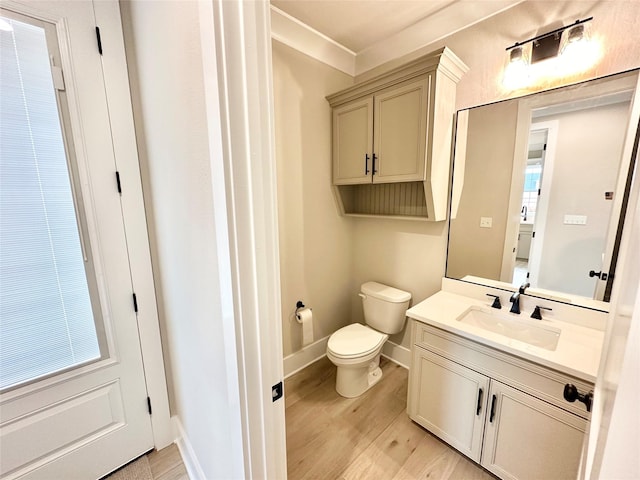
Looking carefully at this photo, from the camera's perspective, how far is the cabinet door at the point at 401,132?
163cm

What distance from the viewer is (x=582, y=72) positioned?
130 centimetres

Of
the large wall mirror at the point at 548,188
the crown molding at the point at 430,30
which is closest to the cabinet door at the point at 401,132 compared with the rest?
the large wall mirror at the point at 548,188

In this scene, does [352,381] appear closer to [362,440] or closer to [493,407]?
[362,440]

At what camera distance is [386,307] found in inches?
81.3

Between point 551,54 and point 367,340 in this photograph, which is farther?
point 367,340

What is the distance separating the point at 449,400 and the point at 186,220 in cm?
164

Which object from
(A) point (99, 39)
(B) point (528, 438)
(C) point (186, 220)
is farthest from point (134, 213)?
(B) point (528, 438)

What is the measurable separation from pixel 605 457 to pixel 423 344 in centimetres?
127

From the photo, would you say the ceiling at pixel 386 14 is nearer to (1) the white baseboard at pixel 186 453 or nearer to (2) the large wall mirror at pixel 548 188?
(2) the large wall mirror at pixel 548 188

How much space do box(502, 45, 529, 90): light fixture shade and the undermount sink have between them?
1.34m

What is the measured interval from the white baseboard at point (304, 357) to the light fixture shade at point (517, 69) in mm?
2289

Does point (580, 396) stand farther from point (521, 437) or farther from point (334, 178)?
point (334, 178)

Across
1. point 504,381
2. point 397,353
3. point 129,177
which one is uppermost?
point 129,177

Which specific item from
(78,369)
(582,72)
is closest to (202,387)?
(78,369)
